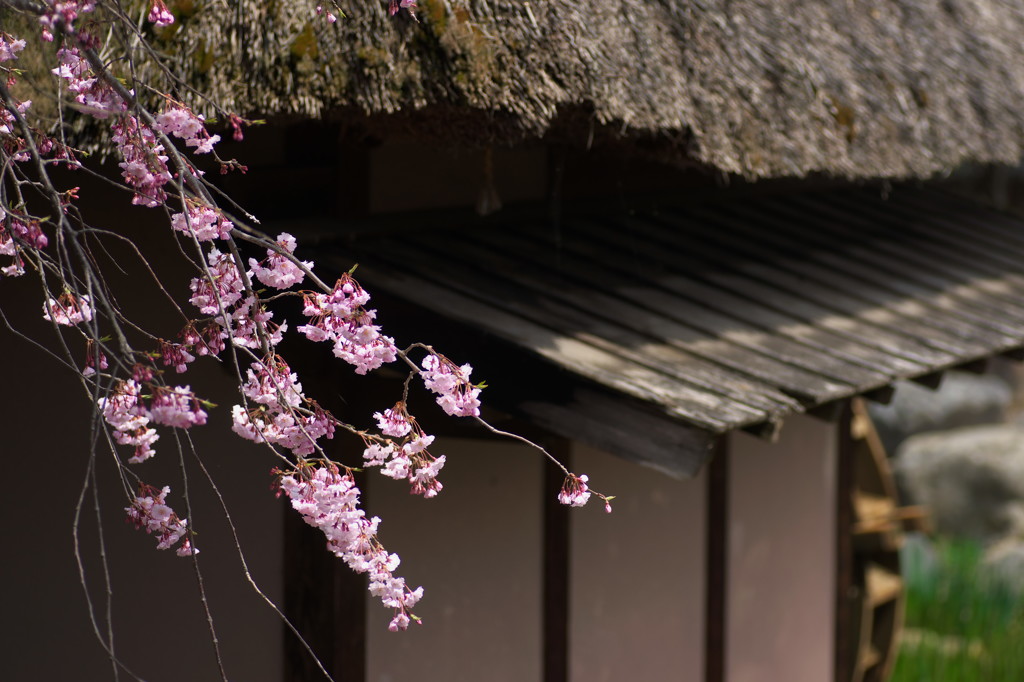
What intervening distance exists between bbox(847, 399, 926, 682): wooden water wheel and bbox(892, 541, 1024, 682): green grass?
0.14 metres

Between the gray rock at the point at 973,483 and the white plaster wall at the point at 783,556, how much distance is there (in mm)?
4641

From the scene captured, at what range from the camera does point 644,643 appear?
3924 millimetres

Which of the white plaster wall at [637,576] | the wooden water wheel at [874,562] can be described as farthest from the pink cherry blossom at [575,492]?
the wooden water wheel at [874,562]

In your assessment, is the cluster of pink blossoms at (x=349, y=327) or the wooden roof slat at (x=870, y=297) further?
the wooden roof slat at (x=870, y=297)

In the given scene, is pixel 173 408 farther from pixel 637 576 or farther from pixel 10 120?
pixel 637 576

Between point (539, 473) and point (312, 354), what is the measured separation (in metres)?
0.92

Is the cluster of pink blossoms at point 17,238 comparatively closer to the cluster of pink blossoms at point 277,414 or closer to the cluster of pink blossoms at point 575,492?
the cluster of pink blossoms at point 277,414

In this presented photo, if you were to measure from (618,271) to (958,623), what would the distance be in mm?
3919

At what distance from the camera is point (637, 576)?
3.87 meters

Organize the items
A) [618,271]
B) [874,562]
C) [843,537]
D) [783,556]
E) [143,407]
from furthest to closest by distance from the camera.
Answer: [874,562] < [843,537] < [783,556] < [618,271] < [143,407]

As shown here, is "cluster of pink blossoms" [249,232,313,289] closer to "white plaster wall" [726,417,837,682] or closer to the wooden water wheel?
"white plaster wall" [726,417,837,682]

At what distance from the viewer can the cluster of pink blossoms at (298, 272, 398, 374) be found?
1879 millimetres

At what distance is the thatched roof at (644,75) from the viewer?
8.18ft

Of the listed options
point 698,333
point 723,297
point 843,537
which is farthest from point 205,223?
point 843,537
